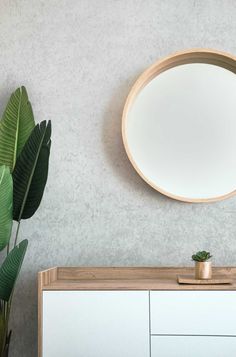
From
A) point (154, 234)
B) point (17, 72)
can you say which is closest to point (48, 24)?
point (17, 72)

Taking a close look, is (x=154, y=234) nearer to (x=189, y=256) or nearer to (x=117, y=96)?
(x=189, y=256)

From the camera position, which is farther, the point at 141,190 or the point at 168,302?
the point at 141,190

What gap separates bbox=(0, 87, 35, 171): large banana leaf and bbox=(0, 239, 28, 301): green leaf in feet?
1.52

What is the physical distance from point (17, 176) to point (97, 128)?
517 mm

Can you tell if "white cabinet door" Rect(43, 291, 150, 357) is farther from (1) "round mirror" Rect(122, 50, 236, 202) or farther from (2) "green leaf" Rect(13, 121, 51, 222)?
(1) "round mirror" Rect(122, 50, 236, 202)

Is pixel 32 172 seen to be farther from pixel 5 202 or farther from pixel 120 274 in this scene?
pixel 120 274

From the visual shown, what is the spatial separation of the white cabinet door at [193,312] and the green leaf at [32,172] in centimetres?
72

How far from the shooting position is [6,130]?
2814 millimetres

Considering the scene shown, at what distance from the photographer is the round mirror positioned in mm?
2814

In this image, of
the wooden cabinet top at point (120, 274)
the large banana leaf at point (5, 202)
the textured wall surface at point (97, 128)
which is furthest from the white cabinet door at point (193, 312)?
the large banana leaf at point (5, 202)

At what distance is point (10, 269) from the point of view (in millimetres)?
2490

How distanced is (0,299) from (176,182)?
3.26 ft

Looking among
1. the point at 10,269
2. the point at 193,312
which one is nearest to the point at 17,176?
the point at 10,269

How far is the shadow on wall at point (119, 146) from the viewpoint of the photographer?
9.48ft
